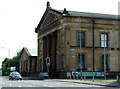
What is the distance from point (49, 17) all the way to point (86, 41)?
1353cm

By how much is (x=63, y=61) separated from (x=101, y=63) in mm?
8063

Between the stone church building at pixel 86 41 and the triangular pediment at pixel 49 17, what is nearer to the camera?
the stone church building at pixel 86 41

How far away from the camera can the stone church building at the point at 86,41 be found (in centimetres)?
6003

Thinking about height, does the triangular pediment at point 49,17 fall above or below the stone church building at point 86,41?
above

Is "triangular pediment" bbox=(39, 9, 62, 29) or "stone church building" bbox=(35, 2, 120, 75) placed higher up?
"triangular pediment" bbox=(39, 9, 62, 29)

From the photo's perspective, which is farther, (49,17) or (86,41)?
(49,17)

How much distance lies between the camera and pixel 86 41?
61406 mm

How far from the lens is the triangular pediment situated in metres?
64.8

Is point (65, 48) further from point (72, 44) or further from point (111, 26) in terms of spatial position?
point (111, 26)

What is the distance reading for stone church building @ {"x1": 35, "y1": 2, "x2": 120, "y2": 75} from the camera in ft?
197

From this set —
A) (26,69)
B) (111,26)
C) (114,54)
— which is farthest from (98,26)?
(26,69)

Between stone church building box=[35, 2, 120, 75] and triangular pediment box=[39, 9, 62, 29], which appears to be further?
triangular pediment box=[39, 9, 62, 29]

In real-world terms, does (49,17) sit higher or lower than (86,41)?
higher

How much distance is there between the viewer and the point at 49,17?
232 ft
